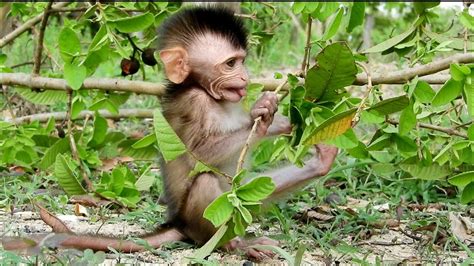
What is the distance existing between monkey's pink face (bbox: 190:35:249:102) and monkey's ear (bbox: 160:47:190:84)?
5 cm

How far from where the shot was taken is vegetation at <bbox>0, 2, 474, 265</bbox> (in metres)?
4.00

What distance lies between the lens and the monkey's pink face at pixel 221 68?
15.6ft

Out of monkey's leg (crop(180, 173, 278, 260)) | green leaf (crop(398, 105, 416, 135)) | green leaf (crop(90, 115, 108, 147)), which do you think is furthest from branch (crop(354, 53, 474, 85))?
green leaf (crop(90, 115, 108, 147))

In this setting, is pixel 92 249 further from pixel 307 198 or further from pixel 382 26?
pixel 382 26

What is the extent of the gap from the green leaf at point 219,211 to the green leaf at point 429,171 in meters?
1.61

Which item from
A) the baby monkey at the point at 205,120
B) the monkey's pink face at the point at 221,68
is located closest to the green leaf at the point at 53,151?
the baby monkey at the point at 205,120

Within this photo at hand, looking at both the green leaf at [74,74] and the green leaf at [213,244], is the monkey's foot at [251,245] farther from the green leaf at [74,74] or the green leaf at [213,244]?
the green leaf at [74,74]

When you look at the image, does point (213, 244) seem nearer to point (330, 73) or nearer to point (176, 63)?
point (330, 73)

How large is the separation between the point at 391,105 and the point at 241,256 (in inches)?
40.6

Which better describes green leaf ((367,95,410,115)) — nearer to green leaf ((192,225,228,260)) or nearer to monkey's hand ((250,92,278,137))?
monkey's hand ((250,92,278,137))

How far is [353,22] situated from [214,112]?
90 centimetres

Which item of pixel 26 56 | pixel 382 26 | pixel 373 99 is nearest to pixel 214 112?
pixel 373 99

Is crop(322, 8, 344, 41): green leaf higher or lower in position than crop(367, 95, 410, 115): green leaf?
higher

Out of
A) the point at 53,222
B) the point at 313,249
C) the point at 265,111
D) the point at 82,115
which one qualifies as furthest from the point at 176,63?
the point at 82,115
